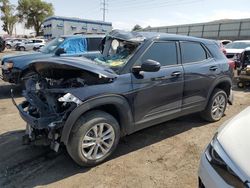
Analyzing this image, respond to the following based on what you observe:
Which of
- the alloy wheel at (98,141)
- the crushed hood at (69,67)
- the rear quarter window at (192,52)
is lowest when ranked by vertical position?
the alloy wheel at (98,141)

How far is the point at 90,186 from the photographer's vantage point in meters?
3.46

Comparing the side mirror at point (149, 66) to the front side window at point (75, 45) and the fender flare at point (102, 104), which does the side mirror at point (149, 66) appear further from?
the front side window at point (75, 45)

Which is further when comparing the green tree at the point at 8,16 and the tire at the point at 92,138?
the green tree at the point at 8,16

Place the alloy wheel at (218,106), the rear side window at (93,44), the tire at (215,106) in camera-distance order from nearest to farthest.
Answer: the tire at (215,106) → the alloy wheel at (218,106) → the rear side window at (93,44)

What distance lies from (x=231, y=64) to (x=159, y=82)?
7.51 feet

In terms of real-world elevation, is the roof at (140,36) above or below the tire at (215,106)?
above

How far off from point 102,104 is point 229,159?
194 cm

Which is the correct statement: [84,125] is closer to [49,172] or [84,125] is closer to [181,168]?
[49,172]

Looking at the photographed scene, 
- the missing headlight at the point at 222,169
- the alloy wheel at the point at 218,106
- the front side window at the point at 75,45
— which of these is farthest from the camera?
the front side window at the point at 75,45

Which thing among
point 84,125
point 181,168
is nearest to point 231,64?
point 181,168

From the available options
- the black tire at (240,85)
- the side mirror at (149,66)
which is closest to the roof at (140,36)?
the side mirror at (149,66)

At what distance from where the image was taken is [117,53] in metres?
4.79

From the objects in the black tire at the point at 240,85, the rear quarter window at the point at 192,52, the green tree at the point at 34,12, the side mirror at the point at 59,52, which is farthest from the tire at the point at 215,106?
the green tree at the point at 34,12

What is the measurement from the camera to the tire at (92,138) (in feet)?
11.8
